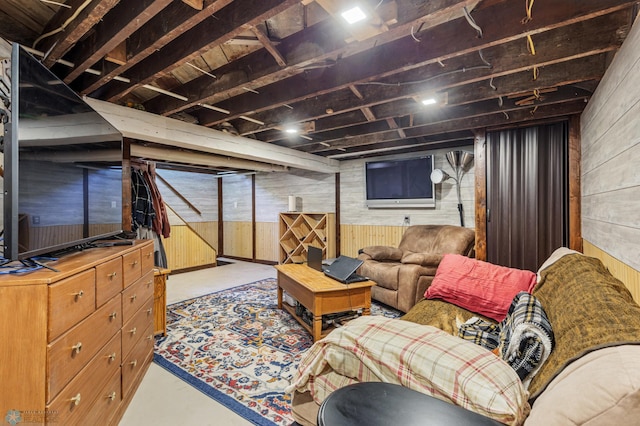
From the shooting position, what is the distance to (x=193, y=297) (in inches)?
163

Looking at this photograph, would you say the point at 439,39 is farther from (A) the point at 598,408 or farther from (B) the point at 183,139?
(B) the point at 183,139

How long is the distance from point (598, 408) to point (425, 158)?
4064mm

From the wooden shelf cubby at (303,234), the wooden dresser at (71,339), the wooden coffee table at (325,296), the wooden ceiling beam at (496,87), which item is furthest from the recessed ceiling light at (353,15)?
the wooden shelf cubby at (303,234)

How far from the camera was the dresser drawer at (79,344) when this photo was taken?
1.11 metres

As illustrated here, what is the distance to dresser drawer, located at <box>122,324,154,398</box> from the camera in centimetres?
183

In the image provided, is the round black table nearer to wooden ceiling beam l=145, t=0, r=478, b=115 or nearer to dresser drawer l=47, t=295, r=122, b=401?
dresser drawer l=47, t=295, r=122, b=401

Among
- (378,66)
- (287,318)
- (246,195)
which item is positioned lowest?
(287,318)

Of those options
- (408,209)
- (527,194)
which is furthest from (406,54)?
(408,209)

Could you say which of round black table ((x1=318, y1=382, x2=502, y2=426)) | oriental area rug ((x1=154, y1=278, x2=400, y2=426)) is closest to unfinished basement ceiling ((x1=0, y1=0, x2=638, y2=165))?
round black table ((x1=318, y1=382, x2=502, y2=426))

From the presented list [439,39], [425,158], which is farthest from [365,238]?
[439,39]

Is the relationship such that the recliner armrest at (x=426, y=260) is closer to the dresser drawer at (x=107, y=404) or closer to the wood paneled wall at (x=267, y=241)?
the dresser drawer at (x=107, y=404)

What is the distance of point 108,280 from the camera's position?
157 centimetres

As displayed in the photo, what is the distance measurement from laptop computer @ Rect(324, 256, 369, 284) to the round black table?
1822mm

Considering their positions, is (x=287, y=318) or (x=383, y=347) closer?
(x=383, y=347)
